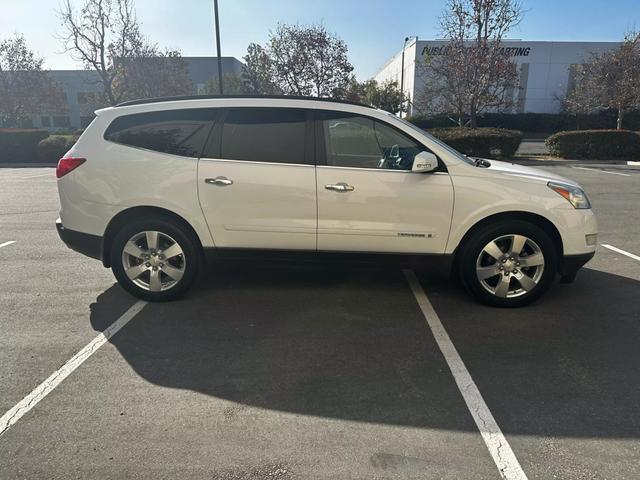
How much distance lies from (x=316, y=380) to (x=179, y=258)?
1.91m

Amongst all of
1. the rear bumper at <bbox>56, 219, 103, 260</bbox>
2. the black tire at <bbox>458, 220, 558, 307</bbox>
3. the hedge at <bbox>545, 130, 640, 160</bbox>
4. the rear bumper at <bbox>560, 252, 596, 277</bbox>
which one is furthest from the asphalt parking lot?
the hedge at <bbox>545, 130, 640, 160</bbox>

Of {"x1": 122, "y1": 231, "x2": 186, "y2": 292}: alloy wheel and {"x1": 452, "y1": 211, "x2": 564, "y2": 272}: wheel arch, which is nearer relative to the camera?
{"x1": 452, "y1": 211, "x2": 564, "y2": 272}: wheel arch

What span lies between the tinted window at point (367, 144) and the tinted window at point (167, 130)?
3.64ft

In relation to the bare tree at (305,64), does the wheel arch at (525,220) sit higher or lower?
lower

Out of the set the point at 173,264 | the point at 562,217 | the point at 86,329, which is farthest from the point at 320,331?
the point at 562,217

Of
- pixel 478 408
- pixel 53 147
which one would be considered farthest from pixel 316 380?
pixel 53 147

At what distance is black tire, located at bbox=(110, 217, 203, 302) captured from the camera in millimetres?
4105

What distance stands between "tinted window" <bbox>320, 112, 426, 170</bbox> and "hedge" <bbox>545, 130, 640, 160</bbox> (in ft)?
60.6

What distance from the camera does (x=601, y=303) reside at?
4246 mm

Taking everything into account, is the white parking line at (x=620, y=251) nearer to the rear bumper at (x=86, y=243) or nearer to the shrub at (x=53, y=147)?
the rear bumper at (x=86, y=243)

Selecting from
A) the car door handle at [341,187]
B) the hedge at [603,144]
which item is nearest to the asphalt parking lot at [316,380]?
the car door handle at [341,187]

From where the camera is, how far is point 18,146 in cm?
2052

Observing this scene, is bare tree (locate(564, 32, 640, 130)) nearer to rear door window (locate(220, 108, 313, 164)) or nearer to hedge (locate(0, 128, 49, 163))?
rear door window (locate(220, 108, 313, 164))

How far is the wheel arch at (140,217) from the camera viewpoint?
163 inches
